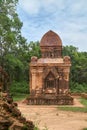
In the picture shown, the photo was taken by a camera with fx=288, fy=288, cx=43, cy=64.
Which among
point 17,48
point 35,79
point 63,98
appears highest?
point 17,48

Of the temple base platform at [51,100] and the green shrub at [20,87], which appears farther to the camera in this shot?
the green shrub at [20,87]

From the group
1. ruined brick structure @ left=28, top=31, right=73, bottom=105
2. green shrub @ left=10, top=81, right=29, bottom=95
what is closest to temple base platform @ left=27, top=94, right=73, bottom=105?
ruined brick structure @ left=28, top=31, right=73, bottom=105

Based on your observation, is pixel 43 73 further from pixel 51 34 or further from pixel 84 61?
pixel 84 61

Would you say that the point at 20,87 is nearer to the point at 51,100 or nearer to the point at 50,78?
the point at 50,78

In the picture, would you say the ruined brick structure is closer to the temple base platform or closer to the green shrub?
the temple base platform

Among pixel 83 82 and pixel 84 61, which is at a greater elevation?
pixel 84 61

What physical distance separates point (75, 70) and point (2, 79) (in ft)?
142

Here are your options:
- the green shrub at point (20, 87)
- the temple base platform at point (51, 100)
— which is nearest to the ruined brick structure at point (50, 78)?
the temple base platform at point (51, 100)

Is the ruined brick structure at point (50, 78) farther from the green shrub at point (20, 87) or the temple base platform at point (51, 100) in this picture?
the green shrub at point (20, 87)

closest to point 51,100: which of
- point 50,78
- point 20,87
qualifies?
point 50,78

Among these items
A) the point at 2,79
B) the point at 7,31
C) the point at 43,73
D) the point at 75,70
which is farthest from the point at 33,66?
the point at 75,70

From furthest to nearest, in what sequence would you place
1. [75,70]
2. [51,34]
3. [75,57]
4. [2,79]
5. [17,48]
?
[75,57] → [75,70] → [17,48] → [51,34] → [2,79]

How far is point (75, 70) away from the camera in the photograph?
5053cm

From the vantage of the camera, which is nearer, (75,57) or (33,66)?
(33,66)
